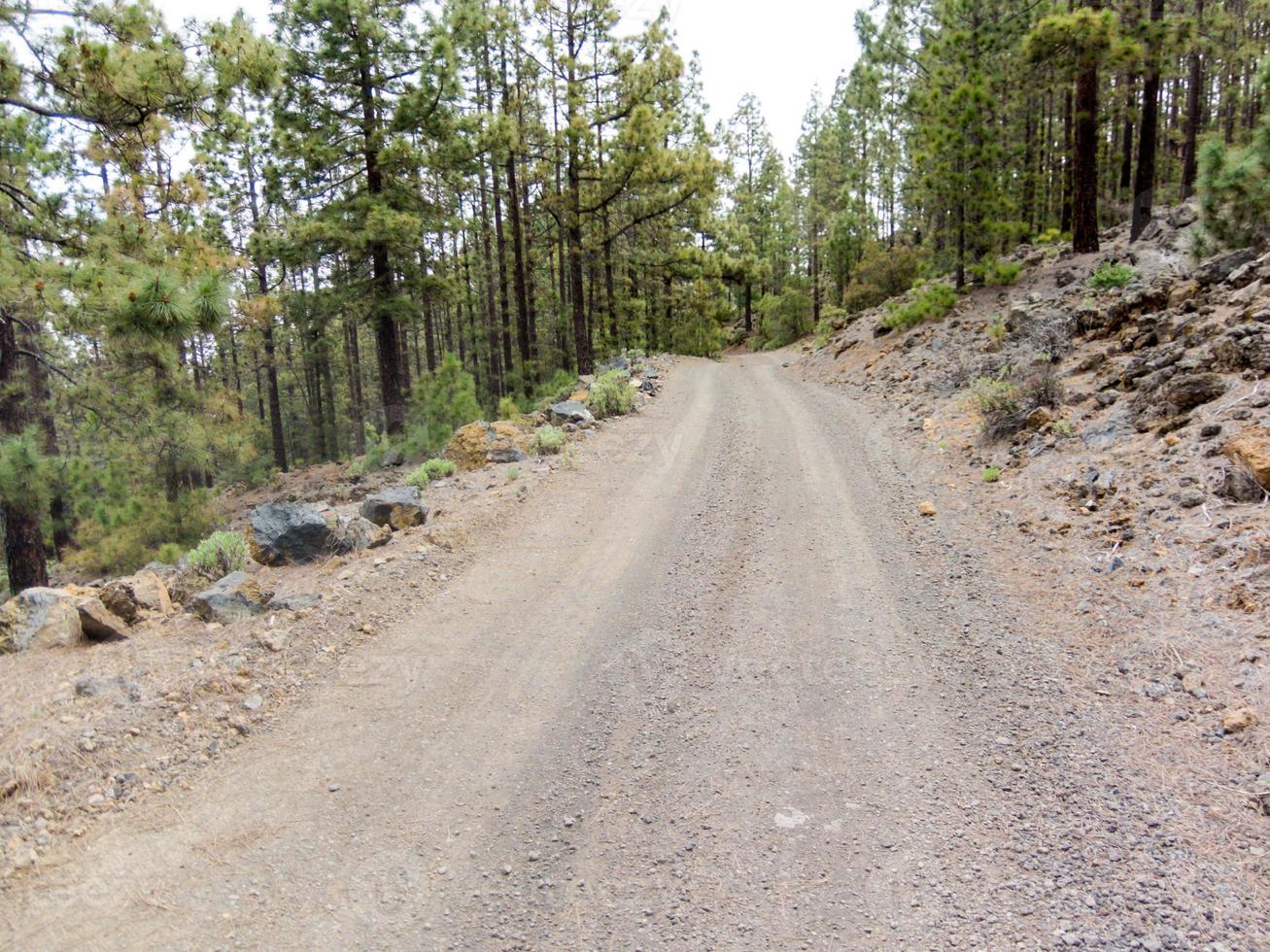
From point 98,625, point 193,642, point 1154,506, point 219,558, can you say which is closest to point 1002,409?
point 1154,506

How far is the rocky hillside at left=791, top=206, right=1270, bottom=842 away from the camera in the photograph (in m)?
4.05

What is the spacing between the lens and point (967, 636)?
5246mm

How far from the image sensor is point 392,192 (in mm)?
16016

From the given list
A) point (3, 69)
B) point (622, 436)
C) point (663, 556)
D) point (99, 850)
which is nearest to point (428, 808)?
point (99, 850)

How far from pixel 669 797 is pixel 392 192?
614 inches

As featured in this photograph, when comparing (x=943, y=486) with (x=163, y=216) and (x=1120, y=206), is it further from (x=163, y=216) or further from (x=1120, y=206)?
(x=1120, y=206)

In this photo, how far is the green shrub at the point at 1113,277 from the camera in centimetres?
1175

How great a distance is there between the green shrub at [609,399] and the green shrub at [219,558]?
24.2 feet

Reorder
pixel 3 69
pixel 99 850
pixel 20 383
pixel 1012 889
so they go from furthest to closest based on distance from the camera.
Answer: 1. pixel 20 383
2. pixel 3 69
3. pixel 99 850
4. pixel 1012 889

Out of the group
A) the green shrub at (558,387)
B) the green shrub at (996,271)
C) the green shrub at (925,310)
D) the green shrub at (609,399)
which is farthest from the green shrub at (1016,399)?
the green shrub at (558,387)

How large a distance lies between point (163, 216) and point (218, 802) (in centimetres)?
739

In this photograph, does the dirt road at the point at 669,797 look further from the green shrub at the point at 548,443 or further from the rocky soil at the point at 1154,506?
the green shrub at the point at 548,443

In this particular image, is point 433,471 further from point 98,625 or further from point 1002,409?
point 1002,409

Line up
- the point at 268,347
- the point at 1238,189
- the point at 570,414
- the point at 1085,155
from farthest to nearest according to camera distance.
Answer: the point at 268,347 → the point at 1085,155 → the point at 570,414 → the point at 1238,189
